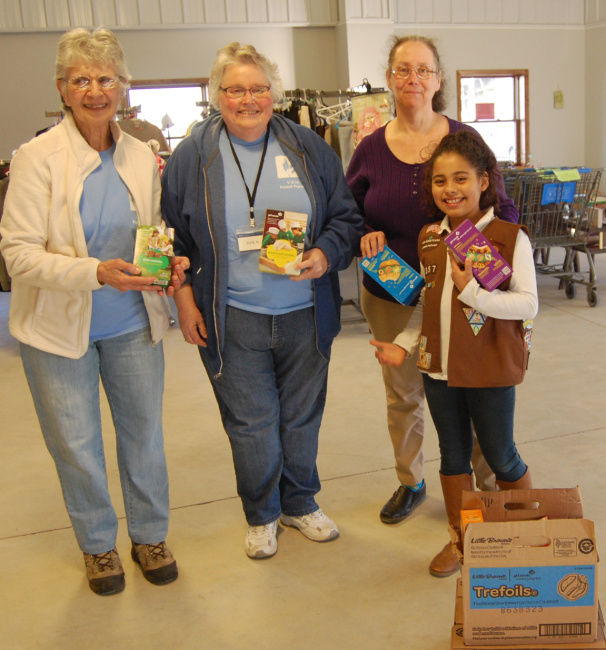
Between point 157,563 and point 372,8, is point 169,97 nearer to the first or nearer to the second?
point 372,8

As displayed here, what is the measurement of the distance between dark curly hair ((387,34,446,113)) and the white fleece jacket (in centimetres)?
89

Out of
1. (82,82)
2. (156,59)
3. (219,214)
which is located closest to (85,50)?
(82,82)

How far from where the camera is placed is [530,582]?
1604mm

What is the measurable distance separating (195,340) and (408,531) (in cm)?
99

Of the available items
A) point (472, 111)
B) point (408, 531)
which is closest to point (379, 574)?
point (408, 531)

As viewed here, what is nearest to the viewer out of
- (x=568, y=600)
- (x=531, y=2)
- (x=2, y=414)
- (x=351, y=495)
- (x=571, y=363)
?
(x=568, y=600)

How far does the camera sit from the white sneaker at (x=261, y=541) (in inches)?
89.6

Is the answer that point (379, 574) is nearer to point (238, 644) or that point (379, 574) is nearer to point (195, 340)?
point (238, 644)

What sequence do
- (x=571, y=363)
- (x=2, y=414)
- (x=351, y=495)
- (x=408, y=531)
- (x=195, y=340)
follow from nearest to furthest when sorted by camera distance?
(x=195, y=340)
(x=408, y=531)
(x=351, y=495)
(x=2, y=414)
(x=571, y=363)

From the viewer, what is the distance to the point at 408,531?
2.40 m

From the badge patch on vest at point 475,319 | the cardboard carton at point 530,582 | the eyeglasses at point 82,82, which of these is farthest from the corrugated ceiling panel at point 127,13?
the cardboard carton at point 530,582

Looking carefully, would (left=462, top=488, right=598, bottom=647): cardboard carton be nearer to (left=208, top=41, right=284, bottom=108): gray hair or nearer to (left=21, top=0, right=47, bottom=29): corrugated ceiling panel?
→ (left=208, top=41, right=284, bottom=108): gray hair

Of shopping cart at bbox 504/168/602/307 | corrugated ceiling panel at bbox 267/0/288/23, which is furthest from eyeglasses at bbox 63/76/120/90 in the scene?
corrugated ceiling panel at bbox 267/0/288/23

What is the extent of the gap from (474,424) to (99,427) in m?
1.10
